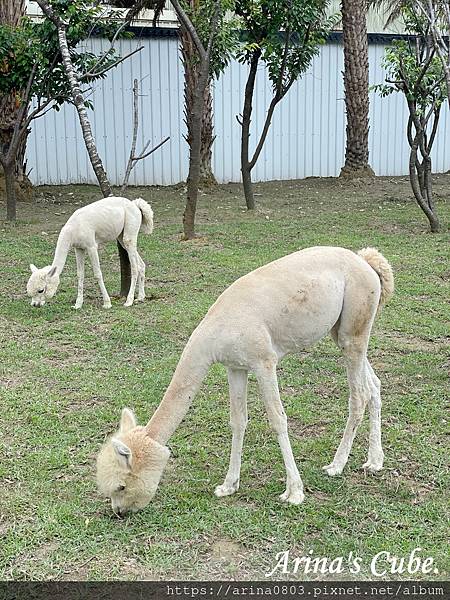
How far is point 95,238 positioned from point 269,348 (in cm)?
485

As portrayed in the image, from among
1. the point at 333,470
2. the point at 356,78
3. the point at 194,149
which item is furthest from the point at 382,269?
the point at 356,78

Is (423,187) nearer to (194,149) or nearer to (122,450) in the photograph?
(194,149)

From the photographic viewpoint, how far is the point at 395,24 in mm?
22797

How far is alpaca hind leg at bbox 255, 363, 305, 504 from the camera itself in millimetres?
4195

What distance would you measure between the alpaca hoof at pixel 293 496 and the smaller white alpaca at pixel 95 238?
4602mm

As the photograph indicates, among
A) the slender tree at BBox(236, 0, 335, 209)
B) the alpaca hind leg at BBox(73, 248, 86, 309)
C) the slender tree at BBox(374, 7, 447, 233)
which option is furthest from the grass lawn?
the slender tree at BBox(236, 0, 335, 209)

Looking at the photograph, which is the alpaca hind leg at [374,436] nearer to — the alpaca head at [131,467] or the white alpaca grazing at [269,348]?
the white alpaca grazing at [269,348]

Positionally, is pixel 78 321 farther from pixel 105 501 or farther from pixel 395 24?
pixel 395 24

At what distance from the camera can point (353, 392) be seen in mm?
4637

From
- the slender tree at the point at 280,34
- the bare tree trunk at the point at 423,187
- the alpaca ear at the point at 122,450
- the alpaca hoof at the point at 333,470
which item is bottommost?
the alpaca hoof at the point at 333,470

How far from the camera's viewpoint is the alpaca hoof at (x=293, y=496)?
432 centimetres

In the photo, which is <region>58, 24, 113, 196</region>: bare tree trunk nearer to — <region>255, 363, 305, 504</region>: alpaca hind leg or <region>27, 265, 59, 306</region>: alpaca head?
<region>27, 265, 59, 306</region>: alpaca head

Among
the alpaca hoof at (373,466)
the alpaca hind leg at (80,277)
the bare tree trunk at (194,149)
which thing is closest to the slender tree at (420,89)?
the bare tree trunk at (194,149)

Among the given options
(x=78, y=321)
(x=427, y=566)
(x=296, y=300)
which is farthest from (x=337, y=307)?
(x=78, y=321)
